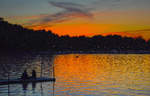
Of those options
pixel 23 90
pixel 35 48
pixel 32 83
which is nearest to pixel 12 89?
pixel 23 90

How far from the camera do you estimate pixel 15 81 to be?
30625mm

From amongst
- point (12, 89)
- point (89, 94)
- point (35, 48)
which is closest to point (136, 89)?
point (89, 94)

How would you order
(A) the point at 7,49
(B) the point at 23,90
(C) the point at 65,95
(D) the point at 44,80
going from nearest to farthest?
(C) the point at 65,95 < (B) the point at 23,90 < (D) the point at 44,80 < (A) the point at 7,49

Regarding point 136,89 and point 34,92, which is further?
point 136,89

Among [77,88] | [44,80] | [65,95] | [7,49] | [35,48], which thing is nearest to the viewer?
[65,95]

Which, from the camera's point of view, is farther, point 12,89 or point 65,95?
point 12,89

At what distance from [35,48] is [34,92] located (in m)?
175

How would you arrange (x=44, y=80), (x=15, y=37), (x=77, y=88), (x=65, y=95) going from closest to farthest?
(x=65, y=95), (x=77, y=88), (x=44, y=80), (x=15, y=37)

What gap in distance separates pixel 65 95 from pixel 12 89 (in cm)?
639

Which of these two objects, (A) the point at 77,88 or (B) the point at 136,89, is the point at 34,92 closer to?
(A) the point at 77,88

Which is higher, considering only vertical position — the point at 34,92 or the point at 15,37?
the point at 15,37

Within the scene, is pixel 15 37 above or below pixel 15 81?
above

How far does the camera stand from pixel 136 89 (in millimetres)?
30141

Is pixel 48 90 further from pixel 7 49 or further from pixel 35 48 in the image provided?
pixel 35 48
